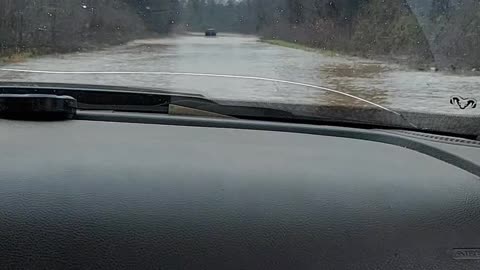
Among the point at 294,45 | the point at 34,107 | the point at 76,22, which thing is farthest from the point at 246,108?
→ the point at 294,45

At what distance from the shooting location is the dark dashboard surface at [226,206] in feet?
6.43

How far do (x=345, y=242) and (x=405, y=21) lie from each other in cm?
243

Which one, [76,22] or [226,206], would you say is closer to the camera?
[226,206]

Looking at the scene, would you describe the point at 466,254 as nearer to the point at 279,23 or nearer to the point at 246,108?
the point at 246,108

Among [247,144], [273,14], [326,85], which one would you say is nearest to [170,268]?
[247,144]

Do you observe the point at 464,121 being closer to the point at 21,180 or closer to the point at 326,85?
the point at 326,85

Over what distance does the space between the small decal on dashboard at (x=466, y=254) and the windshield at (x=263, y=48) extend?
146 centimetres

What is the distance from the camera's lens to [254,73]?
4.80 m

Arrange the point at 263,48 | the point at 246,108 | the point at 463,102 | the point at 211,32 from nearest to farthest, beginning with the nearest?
the point at 246,108
the point at 463,102
the point at 211,32
the point at 263,48

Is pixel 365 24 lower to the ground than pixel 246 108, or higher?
higher

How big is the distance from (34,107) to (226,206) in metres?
1.07

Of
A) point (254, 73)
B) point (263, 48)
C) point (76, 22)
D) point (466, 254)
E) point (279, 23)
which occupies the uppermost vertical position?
point (279, 23)

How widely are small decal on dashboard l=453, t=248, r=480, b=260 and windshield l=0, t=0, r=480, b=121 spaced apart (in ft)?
4.80

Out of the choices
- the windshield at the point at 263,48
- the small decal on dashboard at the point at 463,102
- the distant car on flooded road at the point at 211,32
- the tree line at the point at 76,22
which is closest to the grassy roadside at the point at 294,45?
the windshield at the point at 263,48
